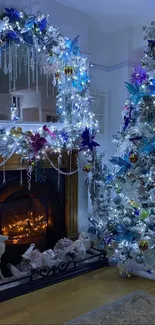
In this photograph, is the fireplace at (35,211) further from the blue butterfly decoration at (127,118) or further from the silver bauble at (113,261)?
the blue butterfly decoration at (127,118)

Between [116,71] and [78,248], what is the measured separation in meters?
2.41

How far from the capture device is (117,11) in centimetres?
337

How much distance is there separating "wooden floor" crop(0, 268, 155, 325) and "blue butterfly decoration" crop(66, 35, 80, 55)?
7.40 ft

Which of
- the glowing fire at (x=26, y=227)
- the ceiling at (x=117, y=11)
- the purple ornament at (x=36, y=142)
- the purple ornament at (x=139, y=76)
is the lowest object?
the glowing fire at (x=26, y=227)

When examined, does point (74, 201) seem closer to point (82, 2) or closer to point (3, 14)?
point (3, 14)

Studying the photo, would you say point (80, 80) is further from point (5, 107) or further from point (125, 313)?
point (125, 313)

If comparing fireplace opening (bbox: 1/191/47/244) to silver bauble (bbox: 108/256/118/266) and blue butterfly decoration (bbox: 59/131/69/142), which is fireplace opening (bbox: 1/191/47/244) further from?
silver bauble (bbox: 108/256/118/266)

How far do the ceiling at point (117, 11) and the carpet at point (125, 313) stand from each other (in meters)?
2.95

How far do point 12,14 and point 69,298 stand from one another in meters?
2.51

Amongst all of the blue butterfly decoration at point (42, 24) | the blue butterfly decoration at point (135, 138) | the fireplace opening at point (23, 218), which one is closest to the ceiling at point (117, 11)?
the blue butterfly decoration at point (42, 24)

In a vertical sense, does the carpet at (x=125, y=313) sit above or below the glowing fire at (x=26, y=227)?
below

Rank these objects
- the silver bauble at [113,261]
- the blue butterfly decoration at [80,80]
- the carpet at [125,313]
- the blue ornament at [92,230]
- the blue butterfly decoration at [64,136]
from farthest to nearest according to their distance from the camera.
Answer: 1. the blue ornament at [92,230]
2. the blue butterfly decoration at [80,80]
3. the blue butterfly decoration at [64,136]
4. the silver bauble at [113,261]
5. the carpet at [125,313]

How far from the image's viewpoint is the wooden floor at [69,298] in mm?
2088

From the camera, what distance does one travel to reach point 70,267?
2.83m
